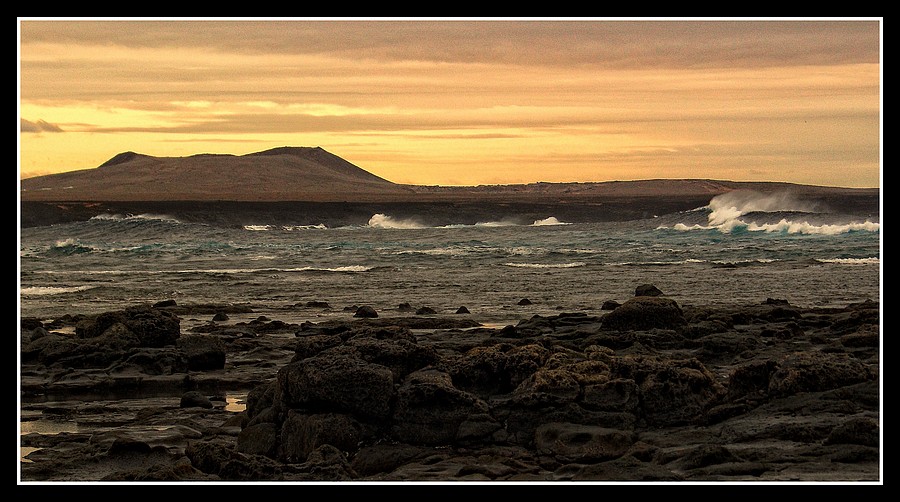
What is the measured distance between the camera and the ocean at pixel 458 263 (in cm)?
2392

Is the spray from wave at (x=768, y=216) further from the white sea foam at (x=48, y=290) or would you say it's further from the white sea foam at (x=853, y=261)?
the white sea foam at (x=48, y=290)

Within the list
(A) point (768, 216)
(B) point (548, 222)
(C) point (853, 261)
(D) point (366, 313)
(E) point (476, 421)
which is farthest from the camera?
(B) point (548, 222)

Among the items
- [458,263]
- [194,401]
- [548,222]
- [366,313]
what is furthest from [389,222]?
[194,401]

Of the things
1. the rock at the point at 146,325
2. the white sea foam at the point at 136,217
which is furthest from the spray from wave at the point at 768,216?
the rock at the point at 146,325

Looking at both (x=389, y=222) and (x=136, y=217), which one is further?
(x=389, y=222)

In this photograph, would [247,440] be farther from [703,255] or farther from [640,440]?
[703,255]

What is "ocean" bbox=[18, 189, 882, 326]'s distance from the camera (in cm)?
2392

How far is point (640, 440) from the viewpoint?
9.68m

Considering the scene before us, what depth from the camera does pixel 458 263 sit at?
35594 millimetres

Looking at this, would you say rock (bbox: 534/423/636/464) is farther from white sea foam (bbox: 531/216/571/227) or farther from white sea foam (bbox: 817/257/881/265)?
white sea foam (bbox: 531/216/571/227)

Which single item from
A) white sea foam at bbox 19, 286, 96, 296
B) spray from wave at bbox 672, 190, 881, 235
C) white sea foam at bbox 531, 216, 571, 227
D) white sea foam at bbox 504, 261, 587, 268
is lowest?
white sea foam at bbox 19, 286, 96, 296

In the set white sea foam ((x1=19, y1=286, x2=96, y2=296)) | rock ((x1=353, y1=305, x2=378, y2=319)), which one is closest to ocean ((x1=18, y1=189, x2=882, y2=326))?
white sea foam ((x1=19, y1=286, x2=96, y2=296))

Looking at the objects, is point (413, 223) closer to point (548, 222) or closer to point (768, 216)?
point (548, 222)
